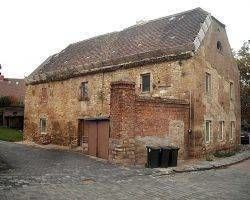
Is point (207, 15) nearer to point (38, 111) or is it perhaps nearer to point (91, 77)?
point (91, 77)

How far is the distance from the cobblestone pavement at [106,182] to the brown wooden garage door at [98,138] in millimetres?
1235

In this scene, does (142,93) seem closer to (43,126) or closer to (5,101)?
(43,126)

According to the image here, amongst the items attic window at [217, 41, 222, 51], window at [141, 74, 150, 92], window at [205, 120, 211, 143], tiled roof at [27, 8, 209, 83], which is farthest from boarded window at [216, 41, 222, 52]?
window at [141, 74, 150, 92]

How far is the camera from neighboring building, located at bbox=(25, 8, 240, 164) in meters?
16.7

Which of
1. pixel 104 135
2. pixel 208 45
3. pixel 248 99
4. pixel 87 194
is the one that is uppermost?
pixel 208 45

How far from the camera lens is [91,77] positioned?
24000 mm

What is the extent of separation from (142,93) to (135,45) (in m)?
4.14

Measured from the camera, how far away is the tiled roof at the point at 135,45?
2069 centimetres

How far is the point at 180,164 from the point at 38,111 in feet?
49.5

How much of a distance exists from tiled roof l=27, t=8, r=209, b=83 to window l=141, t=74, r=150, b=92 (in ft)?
3.65

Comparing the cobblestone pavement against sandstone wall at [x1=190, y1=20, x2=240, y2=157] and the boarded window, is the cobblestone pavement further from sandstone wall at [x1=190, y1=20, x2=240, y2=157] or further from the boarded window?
the boarded window

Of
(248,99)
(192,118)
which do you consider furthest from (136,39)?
(248,99)

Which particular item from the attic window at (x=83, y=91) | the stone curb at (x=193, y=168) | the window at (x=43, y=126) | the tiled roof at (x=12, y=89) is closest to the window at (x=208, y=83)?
the stone curb at (x=193, y=168)

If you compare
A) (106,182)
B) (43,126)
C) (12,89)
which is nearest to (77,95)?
(43,126)
